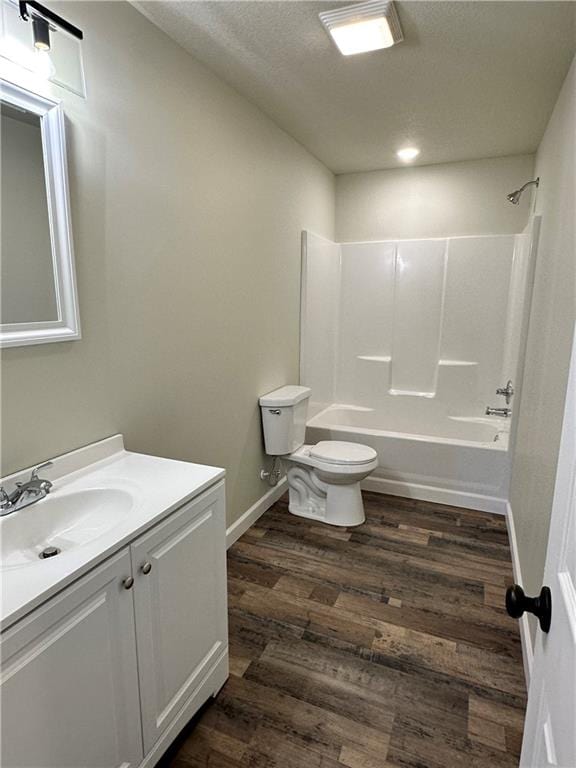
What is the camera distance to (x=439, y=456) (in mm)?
3111

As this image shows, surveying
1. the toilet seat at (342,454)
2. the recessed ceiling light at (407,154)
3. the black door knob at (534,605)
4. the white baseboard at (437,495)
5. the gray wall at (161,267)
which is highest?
the recessed ceiling light at (407,154)

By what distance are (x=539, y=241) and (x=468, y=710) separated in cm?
237

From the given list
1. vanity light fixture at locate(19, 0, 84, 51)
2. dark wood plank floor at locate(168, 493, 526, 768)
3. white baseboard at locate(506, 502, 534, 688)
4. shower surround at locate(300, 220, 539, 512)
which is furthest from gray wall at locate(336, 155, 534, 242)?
vanity light fixture at locate(19, 0, 84, 51)

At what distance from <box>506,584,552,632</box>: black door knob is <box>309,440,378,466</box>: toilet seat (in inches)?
75.1

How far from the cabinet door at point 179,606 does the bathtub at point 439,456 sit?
1978 millimetres

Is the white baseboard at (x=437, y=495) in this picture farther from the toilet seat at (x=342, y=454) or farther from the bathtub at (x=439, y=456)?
the toilet seat at (x=342, y=454)

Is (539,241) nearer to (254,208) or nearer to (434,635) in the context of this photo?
(254,208)

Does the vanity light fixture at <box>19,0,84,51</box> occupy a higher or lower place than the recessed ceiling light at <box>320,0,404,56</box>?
lower

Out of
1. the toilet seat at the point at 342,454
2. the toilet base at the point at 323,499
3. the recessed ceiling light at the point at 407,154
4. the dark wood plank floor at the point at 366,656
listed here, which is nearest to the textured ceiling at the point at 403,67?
the recessed ceiling light at the point at 407,154

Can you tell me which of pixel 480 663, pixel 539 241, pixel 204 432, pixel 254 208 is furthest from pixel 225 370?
pixel 539 241

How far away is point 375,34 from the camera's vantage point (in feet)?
5.74

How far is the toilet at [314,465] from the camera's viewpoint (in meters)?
2.74

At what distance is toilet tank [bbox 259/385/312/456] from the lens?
277 cm

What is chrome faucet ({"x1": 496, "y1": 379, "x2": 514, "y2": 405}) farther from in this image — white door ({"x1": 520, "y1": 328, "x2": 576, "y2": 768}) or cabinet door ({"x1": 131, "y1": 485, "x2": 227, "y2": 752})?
white door ({"x1": 520, "y1": 328, "x2": 576, "y2": 768})
